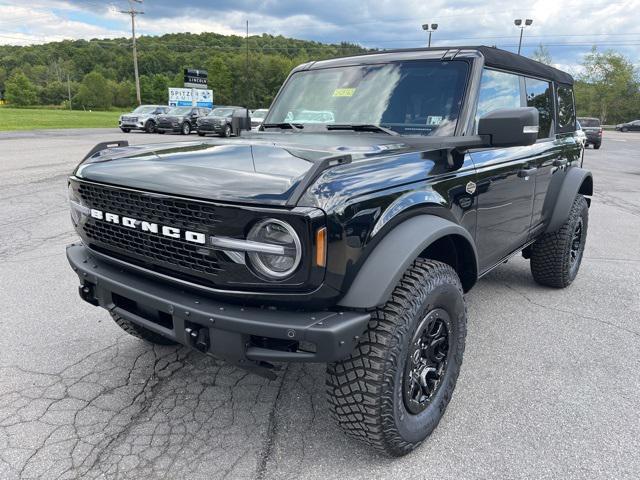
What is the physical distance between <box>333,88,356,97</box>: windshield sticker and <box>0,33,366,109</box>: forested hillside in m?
58.0

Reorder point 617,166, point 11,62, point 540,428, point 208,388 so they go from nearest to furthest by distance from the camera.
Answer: point 540,428 < point 208,388 < point 617,166 < point 11,62

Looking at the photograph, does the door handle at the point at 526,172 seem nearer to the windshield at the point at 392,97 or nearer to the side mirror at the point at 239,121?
the windshield at the point at 392,97

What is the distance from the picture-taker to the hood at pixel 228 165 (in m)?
1.98

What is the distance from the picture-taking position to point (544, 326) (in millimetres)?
3916

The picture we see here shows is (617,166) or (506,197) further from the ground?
(506,197)

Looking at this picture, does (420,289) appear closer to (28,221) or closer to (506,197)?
(506,197)

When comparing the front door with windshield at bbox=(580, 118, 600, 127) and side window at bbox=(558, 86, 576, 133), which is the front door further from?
windshield at bbox=(580, 118, 600, 127)

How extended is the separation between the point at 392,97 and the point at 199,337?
1.96m

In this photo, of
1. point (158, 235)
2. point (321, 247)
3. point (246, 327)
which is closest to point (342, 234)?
point (321, 247)

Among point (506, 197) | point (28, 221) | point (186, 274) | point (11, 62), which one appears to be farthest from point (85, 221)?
point (11, 62)

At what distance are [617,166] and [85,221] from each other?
20.3 meters

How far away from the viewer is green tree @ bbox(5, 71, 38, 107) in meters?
90.0

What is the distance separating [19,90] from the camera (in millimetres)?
90750

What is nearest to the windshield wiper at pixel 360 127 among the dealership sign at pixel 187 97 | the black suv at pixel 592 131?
the black suv at pixel 592 131
